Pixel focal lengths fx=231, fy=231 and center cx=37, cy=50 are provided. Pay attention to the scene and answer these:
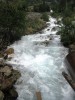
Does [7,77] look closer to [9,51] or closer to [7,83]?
[7,83]

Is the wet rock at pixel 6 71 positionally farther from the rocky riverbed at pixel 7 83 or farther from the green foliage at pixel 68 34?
the green foliage at pixel 68 34

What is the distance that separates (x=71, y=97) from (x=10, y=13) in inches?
330

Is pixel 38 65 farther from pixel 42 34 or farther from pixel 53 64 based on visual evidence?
pixel 42 34

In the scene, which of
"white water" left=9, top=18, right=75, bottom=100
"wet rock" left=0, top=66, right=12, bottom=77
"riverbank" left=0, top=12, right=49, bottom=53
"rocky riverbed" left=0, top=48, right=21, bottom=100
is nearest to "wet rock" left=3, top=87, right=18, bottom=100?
"rocky riverbed" left=0, top=48, right=21, bottom=100

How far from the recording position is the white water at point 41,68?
9.87 meters

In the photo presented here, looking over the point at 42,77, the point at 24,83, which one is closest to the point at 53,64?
the point at 42,77

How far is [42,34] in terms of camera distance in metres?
19.7

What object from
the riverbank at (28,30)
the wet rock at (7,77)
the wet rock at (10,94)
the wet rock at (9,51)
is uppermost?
the wet rock at (7,77)

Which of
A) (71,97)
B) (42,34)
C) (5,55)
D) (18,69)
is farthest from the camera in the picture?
(42,34)

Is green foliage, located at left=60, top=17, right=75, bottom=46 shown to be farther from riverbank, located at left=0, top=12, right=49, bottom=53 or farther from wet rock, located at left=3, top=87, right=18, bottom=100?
wet rock, located at left=3, top=87, right=18, bottom=100

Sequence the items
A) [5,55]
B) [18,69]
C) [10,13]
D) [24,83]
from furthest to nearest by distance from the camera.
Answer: [10,13] → [5,55] → [18,69] → [24,83]

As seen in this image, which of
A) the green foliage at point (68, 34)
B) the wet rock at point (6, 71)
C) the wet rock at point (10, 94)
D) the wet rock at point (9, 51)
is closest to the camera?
the wet rock at point (10, 94)

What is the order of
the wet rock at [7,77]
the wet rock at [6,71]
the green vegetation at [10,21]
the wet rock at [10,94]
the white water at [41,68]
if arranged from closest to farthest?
the wet rock at [10,94], the wet rock at [7,77], the white water at [41,68], the wet rock at [6,71], the green vegetation at [10,21]

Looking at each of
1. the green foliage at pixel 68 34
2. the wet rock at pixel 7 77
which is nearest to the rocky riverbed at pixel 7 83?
the wet rock at pixel 7 77
